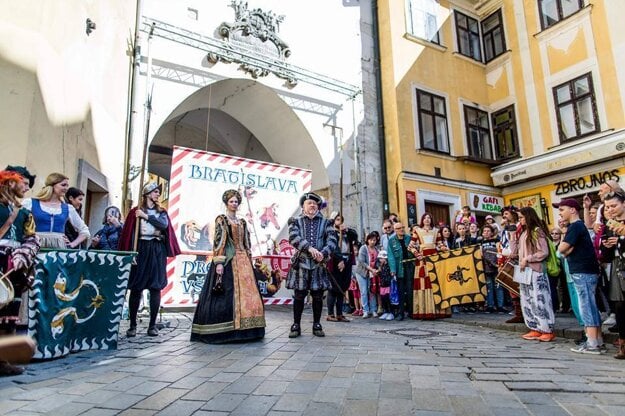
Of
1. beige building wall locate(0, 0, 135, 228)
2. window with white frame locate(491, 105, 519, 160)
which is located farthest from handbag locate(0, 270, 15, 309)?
window with white frame locate(491, 105, 519, 160)

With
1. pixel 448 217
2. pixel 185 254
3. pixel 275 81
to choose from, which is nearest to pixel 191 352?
pixel 185 254

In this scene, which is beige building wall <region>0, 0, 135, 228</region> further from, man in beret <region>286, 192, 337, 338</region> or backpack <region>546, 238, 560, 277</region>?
backpack <region>546, 238, 560, 277</region>

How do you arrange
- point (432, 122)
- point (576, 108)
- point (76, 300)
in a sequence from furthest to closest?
point (432, 122)
point (576, 108)
point (76, 300)

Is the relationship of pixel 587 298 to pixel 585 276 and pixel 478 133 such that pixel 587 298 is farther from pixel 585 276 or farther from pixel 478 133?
pixel 478 133

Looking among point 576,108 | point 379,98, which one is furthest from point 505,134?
point 379,98

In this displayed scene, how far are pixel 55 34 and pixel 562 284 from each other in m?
9.47

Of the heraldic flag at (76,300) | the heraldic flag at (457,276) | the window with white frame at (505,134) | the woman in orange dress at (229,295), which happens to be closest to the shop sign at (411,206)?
the heraldic flag at (457,276)

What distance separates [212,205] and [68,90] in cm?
318

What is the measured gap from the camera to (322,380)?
2871 millimetres

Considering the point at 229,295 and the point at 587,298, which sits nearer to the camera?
the point at 587,298

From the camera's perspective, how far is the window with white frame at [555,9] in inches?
516

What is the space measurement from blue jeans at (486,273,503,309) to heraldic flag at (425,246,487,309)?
0.87 m

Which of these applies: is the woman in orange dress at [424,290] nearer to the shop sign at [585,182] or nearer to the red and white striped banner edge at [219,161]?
the red and white striped banner edge at [219,161]

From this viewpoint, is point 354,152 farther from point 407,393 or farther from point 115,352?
point 407,393
